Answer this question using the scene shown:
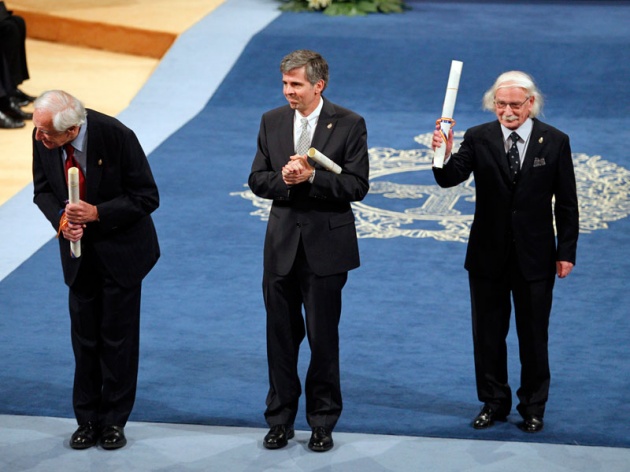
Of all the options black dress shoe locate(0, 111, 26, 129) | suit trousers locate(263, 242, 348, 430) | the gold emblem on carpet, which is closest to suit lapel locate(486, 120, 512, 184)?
suit trousers locate(263, 242, 348, 430)

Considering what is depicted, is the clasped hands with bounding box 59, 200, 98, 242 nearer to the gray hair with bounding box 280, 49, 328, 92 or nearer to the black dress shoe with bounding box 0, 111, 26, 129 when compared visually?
the gray hair with bounding box 280, 49, 328, 92

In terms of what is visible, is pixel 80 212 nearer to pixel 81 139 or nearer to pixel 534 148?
pixel 81 139

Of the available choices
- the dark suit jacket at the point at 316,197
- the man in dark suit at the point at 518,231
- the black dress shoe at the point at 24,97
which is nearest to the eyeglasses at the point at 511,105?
the man in dark suit at the point at 518,231

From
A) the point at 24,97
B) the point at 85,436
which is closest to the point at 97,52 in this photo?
the point at 24,97

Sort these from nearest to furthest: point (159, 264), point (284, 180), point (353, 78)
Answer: point (284, 180) → point (159, 264) → point (353, 78)

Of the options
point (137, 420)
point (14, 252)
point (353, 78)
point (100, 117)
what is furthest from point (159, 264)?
point (353, 78)

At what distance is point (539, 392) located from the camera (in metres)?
5.00

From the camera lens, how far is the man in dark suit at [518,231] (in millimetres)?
4840

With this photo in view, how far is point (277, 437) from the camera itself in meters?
4.84

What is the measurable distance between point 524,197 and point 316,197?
846 mm

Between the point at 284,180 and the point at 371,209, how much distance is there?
3791 millimetres

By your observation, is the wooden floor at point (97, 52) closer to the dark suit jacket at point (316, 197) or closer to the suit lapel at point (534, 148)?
the dark suit jacket at point (316, 197)

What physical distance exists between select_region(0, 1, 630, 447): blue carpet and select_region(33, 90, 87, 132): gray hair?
1.39 m

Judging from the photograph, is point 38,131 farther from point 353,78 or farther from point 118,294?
point 353,78
